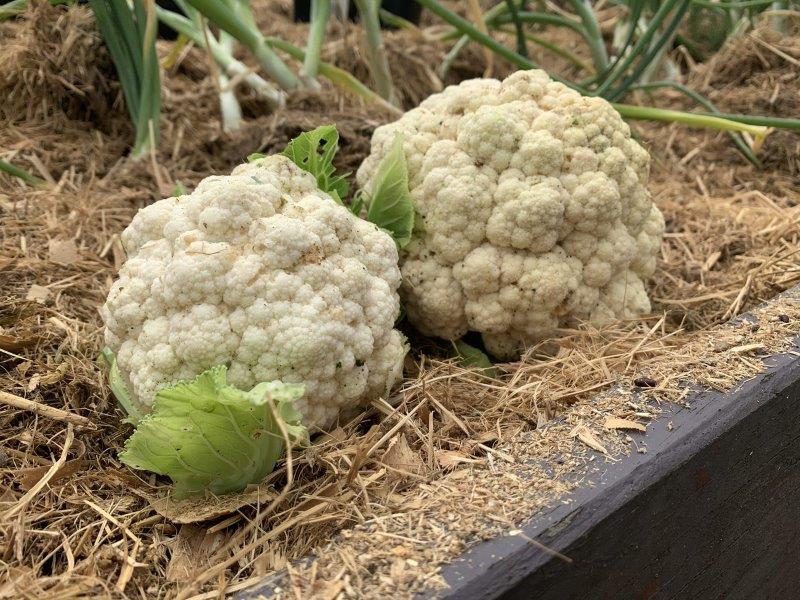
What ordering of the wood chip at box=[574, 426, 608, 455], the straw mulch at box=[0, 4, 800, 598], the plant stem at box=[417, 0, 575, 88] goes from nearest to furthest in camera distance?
the straw mulch at box=[0, 4, 800, 598] < the wood chip at box=[574, 426, 608, 455] < the plant stem at box=[417, 0, 575, 88]

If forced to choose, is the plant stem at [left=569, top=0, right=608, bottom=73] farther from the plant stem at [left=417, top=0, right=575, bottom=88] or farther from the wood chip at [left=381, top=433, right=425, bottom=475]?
the wood chip at [left=381, top=433, right=425, bottom=475]

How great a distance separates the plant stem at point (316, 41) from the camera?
2211mm

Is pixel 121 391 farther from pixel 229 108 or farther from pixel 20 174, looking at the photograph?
pixel 229 108

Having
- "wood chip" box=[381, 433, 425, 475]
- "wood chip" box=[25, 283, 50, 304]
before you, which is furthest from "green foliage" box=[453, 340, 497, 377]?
"wood chip" box=[25, 283, 50, 304]

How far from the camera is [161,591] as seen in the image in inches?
39.4

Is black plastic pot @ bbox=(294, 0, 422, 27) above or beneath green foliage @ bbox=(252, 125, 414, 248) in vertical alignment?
beneath

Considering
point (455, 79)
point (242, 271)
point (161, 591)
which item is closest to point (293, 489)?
point (161, 591)

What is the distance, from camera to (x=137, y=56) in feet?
6.49

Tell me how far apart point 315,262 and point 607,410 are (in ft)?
1.81

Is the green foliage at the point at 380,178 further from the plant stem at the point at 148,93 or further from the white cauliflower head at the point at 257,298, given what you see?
A: the plant stem at the point at 148,93

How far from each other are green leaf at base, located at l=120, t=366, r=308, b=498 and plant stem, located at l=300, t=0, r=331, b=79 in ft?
4.63

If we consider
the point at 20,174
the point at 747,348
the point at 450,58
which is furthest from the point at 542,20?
the point at 20,174

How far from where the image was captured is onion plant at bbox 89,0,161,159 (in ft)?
6.21

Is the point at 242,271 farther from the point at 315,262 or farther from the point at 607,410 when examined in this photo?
the point at 607,410
